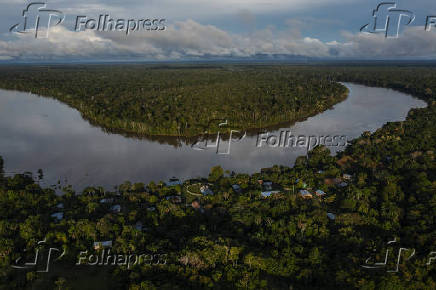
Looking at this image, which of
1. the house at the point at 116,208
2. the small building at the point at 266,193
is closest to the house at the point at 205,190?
the small building at the point at 266,193

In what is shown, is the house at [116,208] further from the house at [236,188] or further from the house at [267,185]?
the house at [267,185]

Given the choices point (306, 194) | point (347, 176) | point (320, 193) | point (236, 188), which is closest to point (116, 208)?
point (236, 188)

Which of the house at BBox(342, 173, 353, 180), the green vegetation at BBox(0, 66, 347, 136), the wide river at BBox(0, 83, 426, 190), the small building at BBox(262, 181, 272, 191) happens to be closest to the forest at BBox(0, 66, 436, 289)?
the small building at BBox(262, 181, 272, 191)

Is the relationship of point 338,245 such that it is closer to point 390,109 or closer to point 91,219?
point 91,219

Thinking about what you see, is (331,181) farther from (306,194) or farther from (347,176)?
(306,194)

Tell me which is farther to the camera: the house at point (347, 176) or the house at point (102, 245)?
the house at point (347, 176)

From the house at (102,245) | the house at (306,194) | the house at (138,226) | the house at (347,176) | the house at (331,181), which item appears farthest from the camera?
the house at (347,176)
